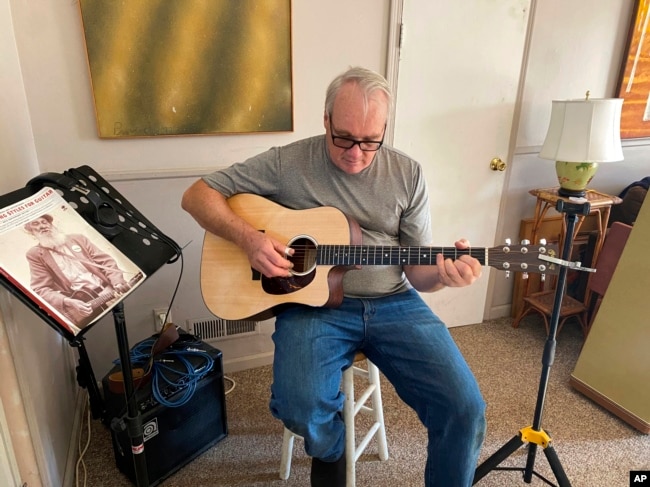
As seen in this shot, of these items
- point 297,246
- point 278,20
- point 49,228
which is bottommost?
point 297,246

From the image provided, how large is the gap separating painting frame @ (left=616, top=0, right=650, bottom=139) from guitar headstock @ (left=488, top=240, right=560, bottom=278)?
1.71 metres

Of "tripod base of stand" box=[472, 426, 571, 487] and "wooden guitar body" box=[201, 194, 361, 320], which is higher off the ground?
"wooden guitar body" box=[201, 194, 361, 320]

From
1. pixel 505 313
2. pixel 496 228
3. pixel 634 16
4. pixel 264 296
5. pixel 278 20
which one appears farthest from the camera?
pixel 505 313

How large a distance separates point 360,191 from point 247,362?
3.53 ft

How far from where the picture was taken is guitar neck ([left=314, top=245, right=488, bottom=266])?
1276 millimetres

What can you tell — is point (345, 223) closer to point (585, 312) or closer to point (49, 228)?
point (49, 228)

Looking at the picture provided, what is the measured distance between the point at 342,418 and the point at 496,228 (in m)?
1.46

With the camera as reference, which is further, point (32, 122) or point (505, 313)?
point (505, 313)

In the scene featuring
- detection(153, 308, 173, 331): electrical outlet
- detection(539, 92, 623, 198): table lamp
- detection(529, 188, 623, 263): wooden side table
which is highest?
detection(539, 92, 623, 198): table lamp

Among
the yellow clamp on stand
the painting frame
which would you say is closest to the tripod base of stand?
the yellow clamp on stand

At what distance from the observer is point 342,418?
1.41 metres

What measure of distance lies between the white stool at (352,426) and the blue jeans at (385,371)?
1.0 inches

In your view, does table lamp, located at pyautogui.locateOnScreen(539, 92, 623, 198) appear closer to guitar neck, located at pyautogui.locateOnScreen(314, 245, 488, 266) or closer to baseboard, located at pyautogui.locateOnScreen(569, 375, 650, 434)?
baseboard, located at pyautogui.locateOnScreen(569, 375, 650, 434)

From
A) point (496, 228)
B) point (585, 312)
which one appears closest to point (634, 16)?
point (496, 228)
